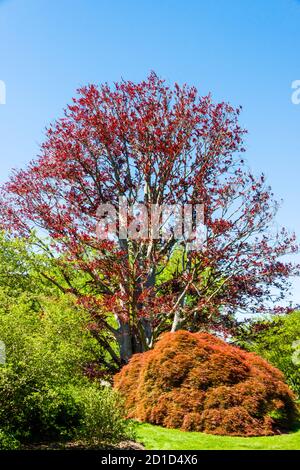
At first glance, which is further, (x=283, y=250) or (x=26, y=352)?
(x=283, y=250)

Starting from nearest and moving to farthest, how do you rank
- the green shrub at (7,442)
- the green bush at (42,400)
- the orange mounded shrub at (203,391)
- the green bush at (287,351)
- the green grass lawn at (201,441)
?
1. the green shrub at (7,442)
2. the green grass lawn at (201,441)
3. the green bush at (42,400)
4. the orange mounded shrub at (203,391)
5. the green bush at (287,351)

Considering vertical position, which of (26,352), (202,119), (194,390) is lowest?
(194,390)

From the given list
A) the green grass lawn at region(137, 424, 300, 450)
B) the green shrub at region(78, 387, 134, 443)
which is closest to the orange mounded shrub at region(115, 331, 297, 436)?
the green grass lawn at region(137, 424, 300, 450)

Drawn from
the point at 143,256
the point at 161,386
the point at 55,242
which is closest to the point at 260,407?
the point at 161,386

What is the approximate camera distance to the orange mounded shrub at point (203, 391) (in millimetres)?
9680

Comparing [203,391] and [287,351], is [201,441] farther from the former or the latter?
[287,351]

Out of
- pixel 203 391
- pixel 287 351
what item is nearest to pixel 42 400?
pixel 203 391
